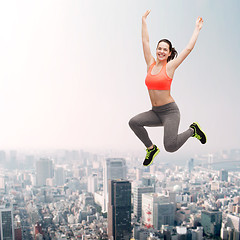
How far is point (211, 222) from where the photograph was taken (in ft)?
29.6

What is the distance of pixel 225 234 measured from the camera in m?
8.66

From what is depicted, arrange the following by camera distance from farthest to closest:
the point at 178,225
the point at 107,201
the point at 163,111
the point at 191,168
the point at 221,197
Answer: the point at 191,168, the point at 221,197, the point at 107,201, the point at 178,225, the point at 163,111

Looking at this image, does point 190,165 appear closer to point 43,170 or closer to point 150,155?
point 43,170

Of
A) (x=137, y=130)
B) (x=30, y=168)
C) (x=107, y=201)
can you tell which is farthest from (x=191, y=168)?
(x=137, y=130)

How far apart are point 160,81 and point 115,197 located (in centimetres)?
825

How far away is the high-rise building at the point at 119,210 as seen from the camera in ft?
28.8

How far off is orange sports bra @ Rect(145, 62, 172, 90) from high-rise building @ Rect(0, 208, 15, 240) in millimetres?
7559

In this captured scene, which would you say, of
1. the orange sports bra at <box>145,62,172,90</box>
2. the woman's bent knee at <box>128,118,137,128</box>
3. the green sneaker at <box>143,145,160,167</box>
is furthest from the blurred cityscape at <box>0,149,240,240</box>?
the orange sports bra at <box>145,62,172,90</box>

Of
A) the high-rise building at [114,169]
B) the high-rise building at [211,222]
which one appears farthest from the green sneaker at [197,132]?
the high-rise building at [114,169]

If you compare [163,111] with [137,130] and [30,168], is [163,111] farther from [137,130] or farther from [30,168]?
[30,168]

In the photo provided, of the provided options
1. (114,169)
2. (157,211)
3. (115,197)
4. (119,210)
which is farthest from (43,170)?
(157,211)

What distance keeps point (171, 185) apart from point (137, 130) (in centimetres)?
1037

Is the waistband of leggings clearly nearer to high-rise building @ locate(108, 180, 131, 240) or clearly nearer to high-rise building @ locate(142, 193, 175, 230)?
high-rise building @ locate(108, 180, 131, 240)

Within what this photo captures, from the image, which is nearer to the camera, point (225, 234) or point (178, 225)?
point (225, 234)
